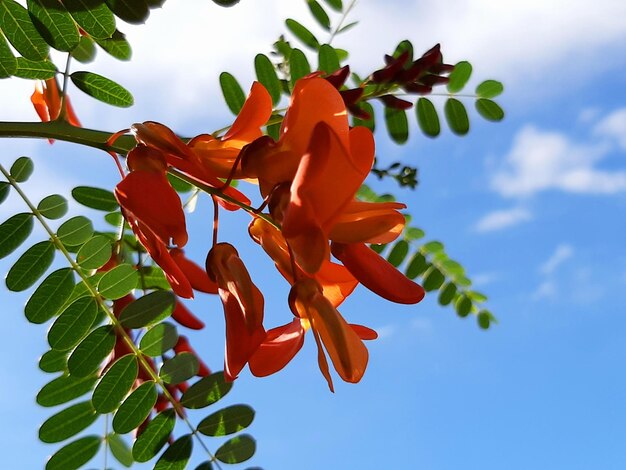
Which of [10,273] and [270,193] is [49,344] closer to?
[10,273]

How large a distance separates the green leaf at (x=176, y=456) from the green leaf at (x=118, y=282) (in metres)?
0.19

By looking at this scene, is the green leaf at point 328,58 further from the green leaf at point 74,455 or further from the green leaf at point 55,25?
the green leaf at point 74,455

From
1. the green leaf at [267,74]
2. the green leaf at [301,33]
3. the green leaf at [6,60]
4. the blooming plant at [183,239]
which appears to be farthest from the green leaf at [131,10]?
the green leaf at [301,33]

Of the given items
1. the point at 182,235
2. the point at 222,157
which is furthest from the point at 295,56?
the point at 182,235

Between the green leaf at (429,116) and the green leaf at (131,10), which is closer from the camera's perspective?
the green leaf at (131,10)

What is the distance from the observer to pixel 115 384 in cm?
100

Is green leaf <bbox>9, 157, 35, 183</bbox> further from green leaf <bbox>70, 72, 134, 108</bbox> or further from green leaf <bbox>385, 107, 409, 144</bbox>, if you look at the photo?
green leaf <bbox>385, 107, 409, 144</bbox>

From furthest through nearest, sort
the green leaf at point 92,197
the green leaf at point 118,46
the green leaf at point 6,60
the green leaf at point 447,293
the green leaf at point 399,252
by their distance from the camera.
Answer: the green leaf at point 447,293 < the green leaf at point 399,252 < the green leaf at point 92,197 < the green leaf at point 118,46 < the green leaf at point 6,60

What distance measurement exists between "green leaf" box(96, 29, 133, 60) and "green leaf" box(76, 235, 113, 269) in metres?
0.22

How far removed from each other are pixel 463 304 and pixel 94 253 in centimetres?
107

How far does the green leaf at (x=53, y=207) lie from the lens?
3.57 feet

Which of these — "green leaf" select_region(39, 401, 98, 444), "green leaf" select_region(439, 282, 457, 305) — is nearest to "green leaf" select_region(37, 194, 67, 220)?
"green leaf" select_region(39, 401, 98, 444)

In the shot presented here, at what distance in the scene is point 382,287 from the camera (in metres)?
0.78

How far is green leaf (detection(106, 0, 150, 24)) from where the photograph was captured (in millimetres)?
848
